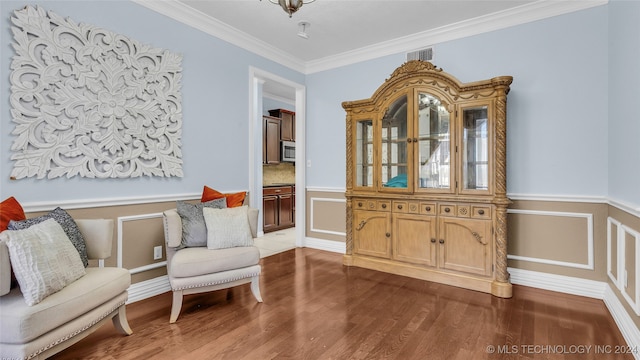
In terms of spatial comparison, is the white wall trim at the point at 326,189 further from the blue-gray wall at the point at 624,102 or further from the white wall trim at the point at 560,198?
the blue-gray wall at the point at 624,102

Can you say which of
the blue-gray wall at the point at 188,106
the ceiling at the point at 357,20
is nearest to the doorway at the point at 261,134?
the blue-gray wall at the point at 188,106

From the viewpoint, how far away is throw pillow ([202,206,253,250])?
2.61 metres

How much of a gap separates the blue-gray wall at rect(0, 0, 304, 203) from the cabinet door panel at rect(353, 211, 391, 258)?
4.78ft

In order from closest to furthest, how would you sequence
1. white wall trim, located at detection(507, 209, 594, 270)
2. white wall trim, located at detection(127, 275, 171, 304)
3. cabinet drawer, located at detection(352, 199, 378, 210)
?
white wall trim, located at detection(127, 275, 171, 304)
white wall trim, located at detection(507, 209, 594, 270)
cabinet drawer, located at detection(352, 199, 378, 210)

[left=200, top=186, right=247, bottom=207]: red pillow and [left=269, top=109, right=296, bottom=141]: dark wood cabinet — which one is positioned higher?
[left=269, top=109, right=296, bottom=141]: dark wood cabinet

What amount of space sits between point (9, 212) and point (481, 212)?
12.0 ft

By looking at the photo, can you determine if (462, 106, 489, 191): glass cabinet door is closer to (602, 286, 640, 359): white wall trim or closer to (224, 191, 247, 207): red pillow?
(602, 286, 640, 359): white wall trim

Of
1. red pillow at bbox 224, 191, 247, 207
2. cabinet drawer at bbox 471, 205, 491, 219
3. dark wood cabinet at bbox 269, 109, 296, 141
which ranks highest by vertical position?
dark wood cabinet at bbox 269, 109, 296, 141

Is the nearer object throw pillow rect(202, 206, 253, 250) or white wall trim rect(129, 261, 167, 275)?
throw pillow rect(202, 206, 253, 250)

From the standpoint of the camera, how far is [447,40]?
358 centimetres

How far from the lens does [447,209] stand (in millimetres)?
3131

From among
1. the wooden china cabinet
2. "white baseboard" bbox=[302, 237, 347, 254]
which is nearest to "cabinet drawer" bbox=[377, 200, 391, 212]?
the wooden china cabinet

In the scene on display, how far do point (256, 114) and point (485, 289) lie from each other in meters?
4.20

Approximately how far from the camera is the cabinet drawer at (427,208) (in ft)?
10.5
